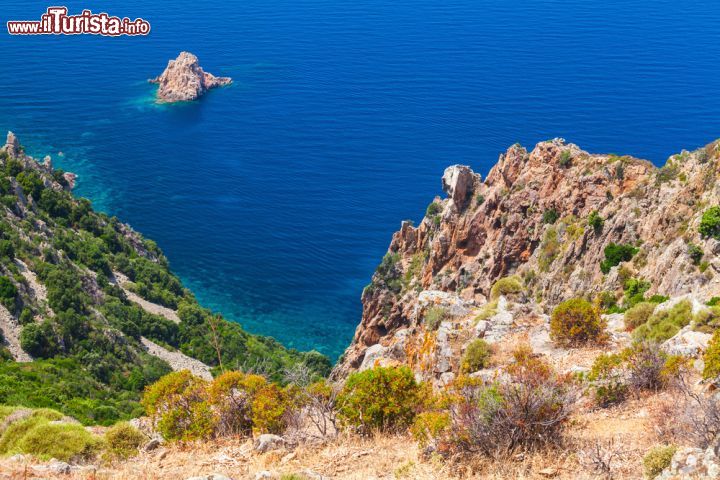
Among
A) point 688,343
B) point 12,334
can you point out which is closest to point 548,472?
point 688,343

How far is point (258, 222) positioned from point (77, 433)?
120m

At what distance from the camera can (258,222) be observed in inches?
5655

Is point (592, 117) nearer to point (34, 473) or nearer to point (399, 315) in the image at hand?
point (399, 315)

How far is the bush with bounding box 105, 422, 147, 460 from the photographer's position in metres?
22.9

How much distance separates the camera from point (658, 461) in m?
16.4

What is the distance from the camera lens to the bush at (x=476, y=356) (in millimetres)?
29203

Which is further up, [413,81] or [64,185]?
[413,81]

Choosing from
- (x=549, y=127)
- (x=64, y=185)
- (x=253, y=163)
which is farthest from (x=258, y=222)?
(x=549, y=127)

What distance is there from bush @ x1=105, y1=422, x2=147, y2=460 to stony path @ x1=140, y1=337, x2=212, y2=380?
58975 millimetres

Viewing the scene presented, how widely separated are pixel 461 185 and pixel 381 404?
172 ft

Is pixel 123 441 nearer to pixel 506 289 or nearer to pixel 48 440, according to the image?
pixel 48 440

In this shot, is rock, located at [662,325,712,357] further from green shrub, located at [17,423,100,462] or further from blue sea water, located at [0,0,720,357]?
blue sea water, located at [0,0,720,357]

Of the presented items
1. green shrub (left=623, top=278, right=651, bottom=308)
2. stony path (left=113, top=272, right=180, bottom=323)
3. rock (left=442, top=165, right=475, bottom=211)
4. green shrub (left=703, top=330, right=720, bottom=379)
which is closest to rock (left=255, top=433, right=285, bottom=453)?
green shrub (left=703, top=330, right=720, bottom=379)

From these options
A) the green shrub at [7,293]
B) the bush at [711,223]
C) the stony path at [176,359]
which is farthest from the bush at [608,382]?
the stony path at [176,359]
